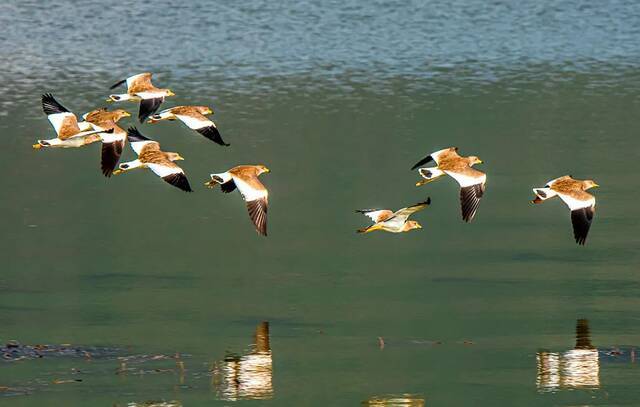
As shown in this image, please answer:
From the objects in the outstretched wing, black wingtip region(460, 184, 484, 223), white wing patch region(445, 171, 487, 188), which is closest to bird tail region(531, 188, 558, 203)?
black wingtip region(460, 184, 484, 223)

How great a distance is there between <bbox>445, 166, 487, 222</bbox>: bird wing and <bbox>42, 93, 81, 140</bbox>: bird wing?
513cm

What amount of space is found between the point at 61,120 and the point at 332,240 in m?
4.24

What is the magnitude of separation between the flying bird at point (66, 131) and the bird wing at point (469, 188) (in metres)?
4.68

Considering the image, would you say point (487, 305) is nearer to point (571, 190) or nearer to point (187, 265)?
point (571, 190)

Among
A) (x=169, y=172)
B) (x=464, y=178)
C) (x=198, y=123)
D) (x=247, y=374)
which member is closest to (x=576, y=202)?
(x=464, y=178)

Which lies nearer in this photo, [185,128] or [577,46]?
[185,128]

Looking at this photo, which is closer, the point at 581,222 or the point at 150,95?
the point at 581,222

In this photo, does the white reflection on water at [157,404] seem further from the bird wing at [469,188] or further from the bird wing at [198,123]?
the bird wing at [198,123]

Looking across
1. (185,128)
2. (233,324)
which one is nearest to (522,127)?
(185,128)

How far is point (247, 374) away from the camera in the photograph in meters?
17.8

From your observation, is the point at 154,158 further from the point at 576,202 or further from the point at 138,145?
the point at 576,202

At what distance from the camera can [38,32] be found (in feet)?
157

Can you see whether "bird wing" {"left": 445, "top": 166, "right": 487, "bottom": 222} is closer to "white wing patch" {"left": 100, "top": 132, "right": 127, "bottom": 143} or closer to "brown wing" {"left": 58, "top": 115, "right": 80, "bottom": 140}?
"white wing patch" {"left": 100, "top": 132, "right": 127, "bottom": 143}

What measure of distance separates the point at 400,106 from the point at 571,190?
14703 mm
